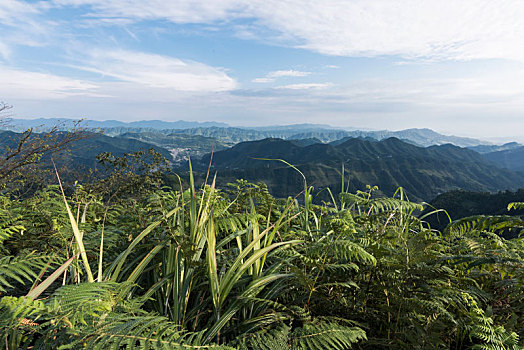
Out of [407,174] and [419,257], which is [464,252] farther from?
[407,174]

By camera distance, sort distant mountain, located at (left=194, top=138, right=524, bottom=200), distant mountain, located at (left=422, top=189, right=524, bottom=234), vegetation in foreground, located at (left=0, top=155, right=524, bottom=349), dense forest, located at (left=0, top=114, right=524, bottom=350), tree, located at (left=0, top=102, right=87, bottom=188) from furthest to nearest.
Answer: distant mountain, located at (left=194, top=138, right=524, bottom=200), distant mountain, located at (left=422, top=189, right=524, bottom=234), tree, located at (left=0, top=102, right=87, bottom=188), vegetation in foreground, located at (left=0, top=155, right=524, bottom=349), dense forest, located at (left=0, top=114, right=524, bottom=350)

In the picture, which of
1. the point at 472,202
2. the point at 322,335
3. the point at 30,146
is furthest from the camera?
the point at 472,202

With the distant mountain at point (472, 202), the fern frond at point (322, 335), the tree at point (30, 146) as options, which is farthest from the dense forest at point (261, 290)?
the distant mountain at point (472, 202)

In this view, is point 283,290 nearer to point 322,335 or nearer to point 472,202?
point 322,335

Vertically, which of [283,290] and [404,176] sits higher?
[283,290]

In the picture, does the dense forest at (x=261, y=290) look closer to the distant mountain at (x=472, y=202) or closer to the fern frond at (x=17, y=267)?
the fern frond at (x=17, y=267)

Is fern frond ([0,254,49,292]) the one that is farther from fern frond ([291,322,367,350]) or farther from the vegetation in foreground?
fern frond ([291,322,367,350])

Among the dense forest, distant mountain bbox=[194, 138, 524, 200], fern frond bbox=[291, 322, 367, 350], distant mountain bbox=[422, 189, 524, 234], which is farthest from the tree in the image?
distant mountain bbox=[194, 138, 524, 200]

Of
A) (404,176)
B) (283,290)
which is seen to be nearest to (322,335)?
(283,290)

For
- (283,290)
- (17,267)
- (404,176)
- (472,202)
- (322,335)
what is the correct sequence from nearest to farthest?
(322,335) < (17,267) < (283,290) < (472,202) < (404,176)

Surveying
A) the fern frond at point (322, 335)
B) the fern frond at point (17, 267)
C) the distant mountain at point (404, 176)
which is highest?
the fern frond at point (17, 267)

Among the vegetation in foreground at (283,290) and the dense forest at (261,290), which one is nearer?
the dense forest at (261,290)

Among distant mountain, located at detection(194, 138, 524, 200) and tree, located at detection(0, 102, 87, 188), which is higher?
tree, located at detection(0, 102, 87, 188)

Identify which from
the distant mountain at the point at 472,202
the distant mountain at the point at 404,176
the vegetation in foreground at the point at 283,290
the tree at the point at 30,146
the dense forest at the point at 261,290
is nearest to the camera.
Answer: the dense forest at the point at 261,290
